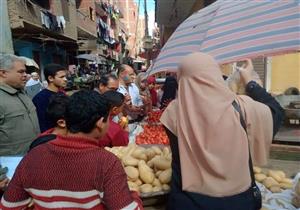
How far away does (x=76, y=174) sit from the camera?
5.43 feet

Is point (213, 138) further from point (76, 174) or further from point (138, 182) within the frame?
point (138, 182)

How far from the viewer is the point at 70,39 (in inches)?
904

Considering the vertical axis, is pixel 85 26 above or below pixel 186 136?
above

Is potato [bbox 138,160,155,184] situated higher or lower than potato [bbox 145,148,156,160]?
lower

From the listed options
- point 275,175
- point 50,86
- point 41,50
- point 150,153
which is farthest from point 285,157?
point 41,50

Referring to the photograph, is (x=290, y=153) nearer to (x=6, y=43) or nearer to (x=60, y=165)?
(x=60, y=165)

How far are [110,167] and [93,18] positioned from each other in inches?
1328

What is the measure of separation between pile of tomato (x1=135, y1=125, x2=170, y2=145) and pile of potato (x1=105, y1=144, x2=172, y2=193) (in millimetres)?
945

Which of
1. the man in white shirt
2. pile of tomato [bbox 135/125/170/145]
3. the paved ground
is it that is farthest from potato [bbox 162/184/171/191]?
the man in white shirt

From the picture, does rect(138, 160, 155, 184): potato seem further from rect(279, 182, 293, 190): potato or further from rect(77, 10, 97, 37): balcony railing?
rect(77, 10, 97, 37): balcony railing

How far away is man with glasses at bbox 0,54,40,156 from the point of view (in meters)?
3.47

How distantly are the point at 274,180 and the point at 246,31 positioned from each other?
1302 millimetres

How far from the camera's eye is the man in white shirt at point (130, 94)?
5680 mm

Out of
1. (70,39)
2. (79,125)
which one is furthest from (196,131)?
(70,39)
